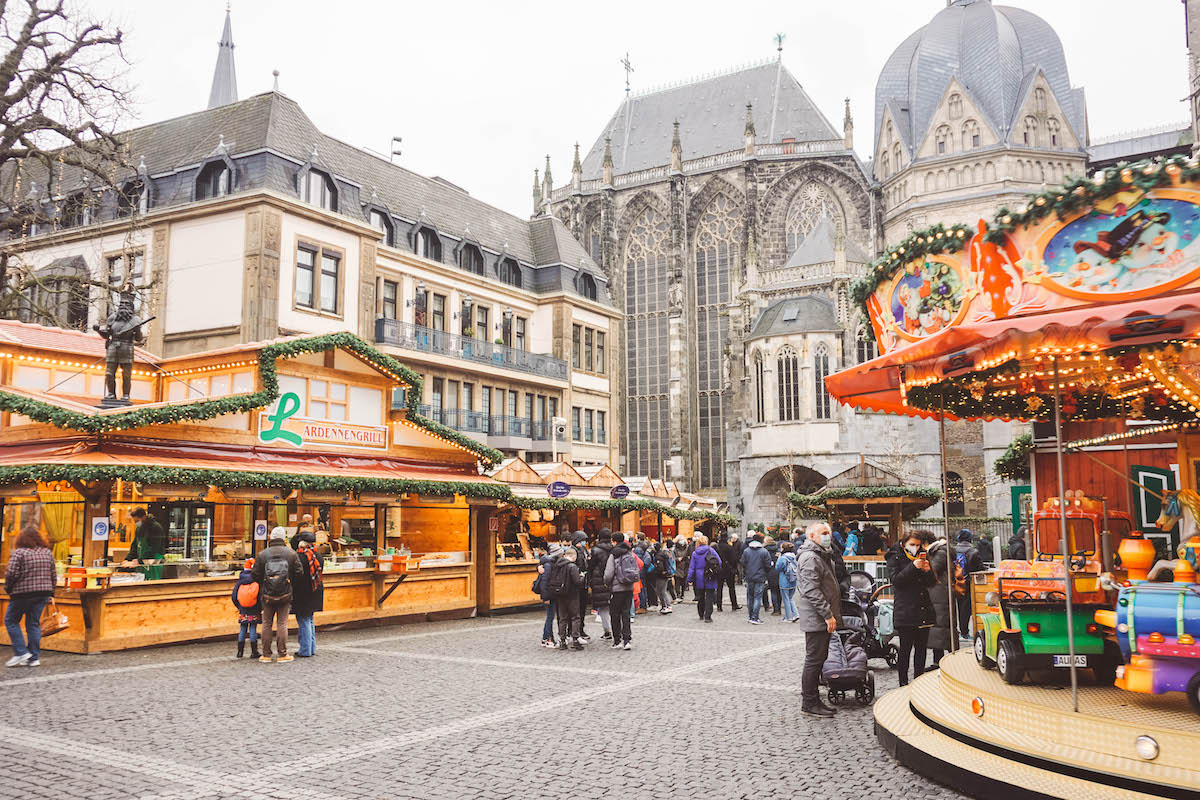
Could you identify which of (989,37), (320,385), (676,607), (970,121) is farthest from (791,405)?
(320,385)

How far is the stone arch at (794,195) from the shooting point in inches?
1879

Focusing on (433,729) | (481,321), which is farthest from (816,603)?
(481,321)

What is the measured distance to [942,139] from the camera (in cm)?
4406

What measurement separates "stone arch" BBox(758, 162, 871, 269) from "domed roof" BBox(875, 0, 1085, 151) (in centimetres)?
377

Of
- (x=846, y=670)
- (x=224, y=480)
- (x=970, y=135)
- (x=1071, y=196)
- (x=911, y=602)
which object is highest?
(x=970, y=135)

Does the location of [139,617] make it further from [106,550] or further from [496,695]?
[496,695]

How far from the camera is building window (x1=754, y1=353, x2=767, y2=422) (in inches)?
1736

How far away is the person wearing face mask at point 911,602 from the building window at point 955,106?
129 ft

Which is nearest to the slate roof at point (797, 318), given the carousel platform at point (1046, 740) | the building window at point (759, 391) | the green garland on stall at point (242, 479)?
the building window at point (759, 391)

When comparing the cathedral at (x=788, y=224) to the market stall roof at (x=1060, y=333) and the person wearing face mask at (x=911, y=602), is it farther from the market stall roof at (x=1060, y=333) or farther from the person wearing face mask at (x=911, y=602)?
the market stall roof at (x=1060, y=333)

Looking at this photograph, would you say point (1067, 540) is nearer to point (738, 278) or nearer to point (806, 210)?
point (738, 278)

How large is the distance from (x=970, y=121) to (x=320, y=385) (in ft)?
121

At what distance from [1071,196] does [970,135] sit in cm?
4100

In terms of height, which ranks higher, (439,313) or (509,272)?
(509,272)
